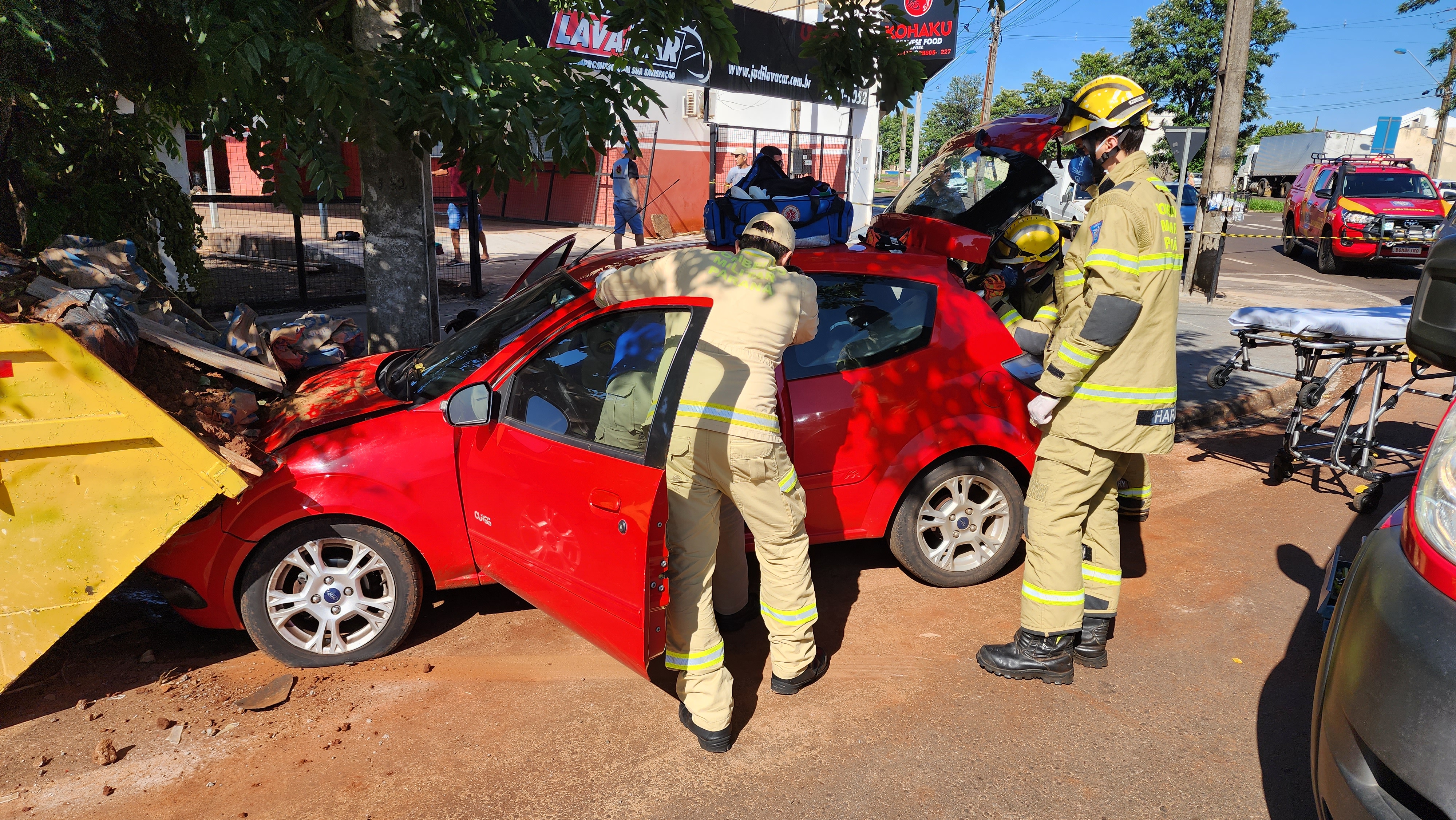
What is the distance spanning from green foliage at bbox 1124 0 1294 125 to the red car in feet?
126

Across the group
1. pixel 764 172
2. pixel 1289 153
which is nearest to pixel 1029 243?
pixel 764 172

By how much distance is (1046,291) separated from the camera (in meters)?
5.09

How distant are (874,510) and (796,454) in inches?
19.8

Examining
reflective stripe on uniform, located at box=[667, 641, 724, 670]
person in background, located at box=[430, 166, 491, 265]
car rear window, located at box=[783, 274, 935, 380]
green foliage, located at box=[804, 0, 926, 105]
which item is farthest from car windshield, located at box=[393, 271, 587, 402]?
person in background, located at box=[430, 166, 491, 265]

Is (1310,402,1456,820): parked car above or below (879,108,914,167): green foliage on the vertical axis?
below

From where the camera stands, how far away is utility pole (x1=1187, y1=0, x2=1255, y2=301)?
11344 millimetres

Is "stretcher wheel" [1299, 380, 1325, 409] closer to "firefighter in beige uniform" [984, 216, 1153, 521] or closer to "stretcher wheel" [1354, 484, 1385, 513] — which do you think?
"stretcher wheel" [1354, 484, 1385, 513]

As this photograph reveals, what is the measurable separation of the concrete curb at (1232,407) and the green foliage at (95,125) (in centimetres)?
720

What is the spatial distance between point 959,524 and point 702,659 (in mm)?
1722

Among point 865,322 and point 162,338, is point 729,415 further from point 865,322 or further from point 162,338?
point 162,338

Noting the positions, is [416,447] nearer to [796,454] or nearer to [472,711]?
[472,711]

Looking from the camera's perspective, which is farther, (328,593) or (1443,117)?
(1443,117)

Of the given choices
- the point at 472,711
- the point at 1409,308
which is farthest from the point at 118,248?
the point at 1409,308

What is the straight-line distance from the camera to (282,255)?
10.2m
